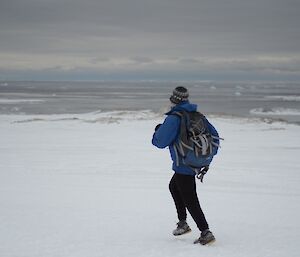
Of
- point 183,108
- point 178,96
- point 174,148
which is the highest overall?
point 178,96

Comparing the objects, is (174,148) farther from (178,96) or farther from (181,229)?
(181,229)

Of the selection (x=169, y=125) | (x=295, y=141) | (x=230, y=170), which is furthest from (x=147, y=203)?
(x=295, y=141)

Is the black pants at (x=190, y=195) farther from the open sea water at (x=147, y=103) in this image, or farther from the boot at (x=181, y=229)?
the open sea water at (x=147, y=103)

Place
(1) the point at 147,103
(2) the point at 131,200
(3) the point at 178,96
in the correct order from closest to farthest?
(3) the point at 178,96, (2) the point at 131,200, (1) the point at 147,103

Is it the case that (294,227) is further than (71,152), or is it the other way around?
(71,152)

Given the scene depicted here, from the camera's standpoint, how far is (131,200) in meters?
7.07

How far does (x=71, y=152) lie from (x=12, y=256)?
27.8ft

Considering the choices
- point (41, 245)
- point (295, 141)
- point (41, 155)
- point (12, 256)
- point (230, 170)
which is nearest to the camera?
point (12, 256)

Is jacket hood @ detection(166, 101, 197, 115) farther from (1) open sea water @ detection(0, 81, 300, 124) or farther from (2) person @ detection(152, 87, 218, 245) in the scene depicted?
(1) open sea water @ detection(0, 81, 300, 124)

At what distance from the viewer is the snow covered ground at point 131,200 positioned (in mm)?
4703

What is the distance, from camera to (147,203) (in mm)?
6875

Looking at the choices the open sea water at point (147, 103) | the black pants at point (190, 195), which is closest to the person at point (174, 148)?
the black pants at point (190, 195)

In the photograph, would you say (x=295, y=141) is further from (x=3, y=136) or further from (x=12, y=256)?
(x=12, y=256)

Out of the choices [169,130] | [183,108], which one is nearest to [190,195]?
[169,130]
